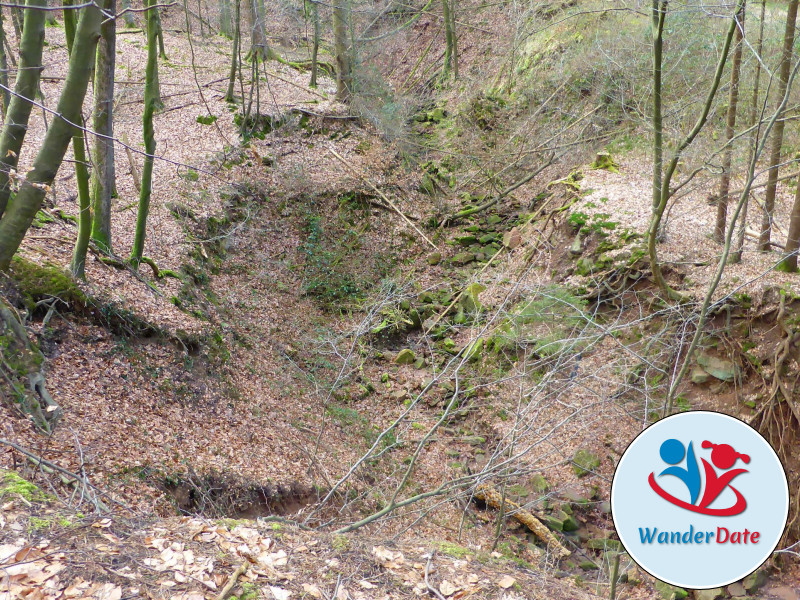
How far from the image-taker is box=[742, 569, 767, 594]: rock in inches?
259

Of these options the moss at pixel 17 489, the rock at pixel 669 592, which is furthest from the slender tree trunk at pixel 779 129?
the moss at pixel 17 489

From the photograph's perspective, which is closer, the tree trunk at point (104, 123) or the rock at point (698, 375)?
the tree trunk at point (104, 123)

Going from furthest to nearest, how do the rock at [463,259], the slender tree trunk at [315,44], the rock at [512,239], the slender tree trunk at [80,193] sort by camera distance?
the slender tree trunk at [315,44], the rock at [463,259], the rock at [512,239], the slender tree trunk at [80,193]

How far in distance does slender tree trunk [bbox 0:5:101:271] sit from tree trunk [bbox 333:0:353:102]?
1115cm

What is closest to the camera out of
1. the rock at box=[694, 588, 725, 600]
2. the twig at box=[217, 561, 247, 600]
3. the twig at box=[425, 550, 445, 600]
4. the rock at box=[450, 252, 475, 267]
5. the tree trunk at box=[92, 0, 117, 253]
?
the twig at box=[217, 561, 247, 600]

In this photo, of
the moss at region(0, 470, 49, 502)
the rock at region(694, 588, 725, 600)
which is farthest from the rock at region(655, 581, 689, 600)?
the moss at region(0, 470, 49, 502)

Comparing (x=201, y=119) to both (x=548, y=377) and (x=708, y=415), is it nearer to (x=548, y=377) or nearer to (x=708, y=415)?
(x=548, y=377)

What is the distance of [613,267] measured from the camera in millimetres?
9859

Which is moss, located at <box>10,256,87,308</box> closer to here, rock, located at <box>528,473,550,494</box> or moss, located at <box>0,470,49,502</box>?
moss, located at <box>0,470,49,502</box>

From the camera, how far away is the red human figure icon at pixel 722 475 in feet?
12.7

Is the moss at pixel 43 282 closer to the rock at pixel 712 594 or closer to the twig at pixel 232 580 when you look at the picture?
the twig at pixel 232 580

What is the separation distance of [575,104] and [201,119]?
394 inches

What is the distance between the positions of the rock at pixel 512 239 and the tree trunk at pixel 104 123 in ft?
27.3

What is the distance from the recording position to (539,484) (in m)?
8.15
